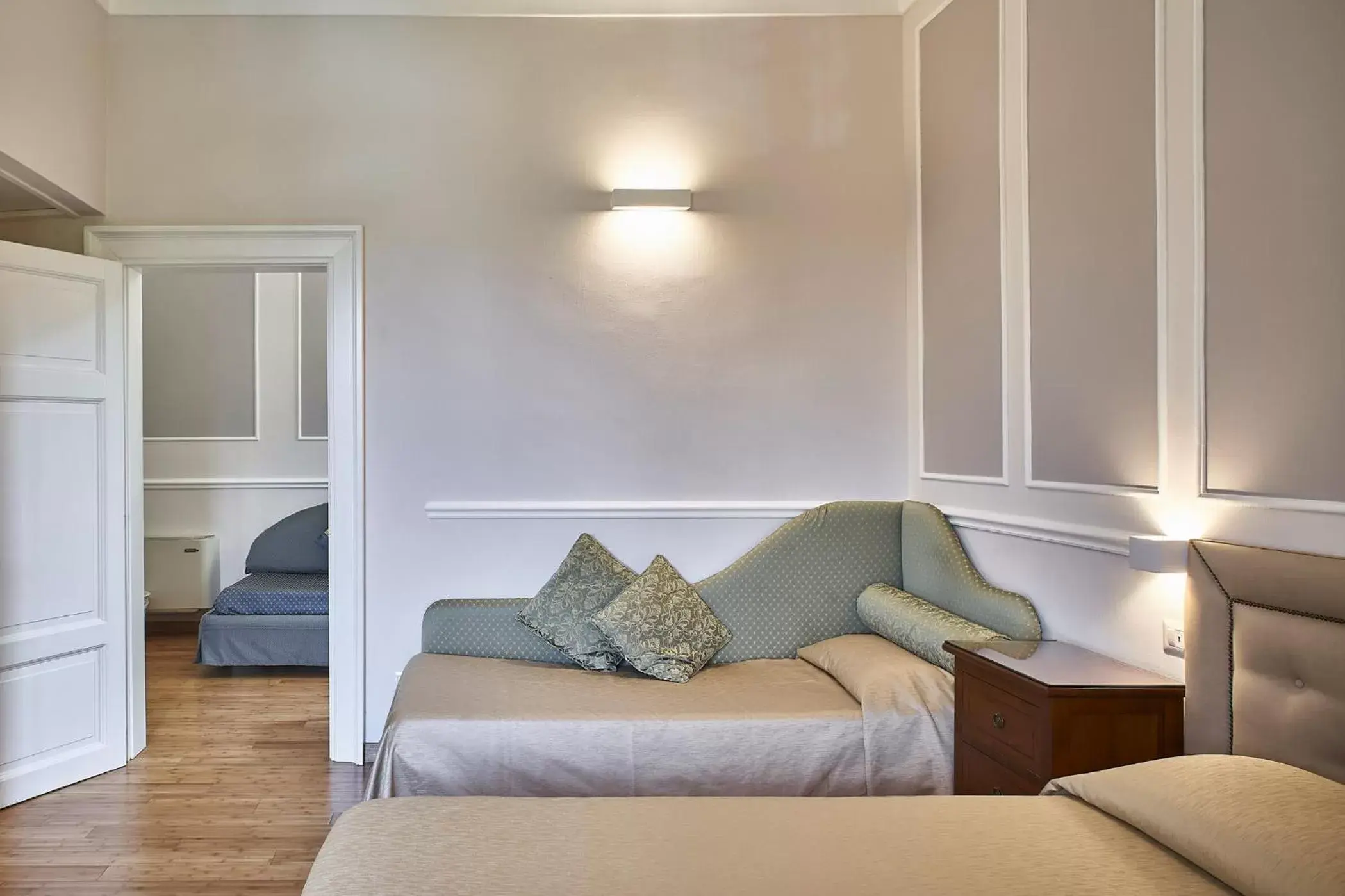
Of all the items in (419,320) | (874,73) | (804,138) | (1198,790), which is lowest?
(1198,790)

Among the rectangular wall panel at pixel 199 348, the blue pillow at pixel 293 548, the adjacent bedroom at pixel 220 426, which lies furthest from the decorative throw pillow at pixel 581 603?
the rectangular wall panel at pixel 199 348

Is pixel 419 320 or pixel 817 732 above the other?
pixel 419 320

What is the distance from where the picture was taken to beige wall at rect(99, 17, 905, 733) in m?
3.75

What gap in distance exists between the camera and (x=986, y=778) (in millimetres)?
2404

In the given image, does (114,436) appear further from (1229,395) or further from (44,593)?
(1229,395)

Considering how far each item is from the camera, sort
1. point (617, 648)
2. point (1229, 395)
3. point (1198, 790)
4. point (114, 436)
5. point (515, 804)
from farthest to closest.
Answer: point (114, 436) → point (617, 648) → point (1229, 395) → point (515, 804) → point (1198, 790)

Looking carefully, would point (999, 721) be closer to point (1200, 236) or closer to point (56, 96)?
point (1200, 236)

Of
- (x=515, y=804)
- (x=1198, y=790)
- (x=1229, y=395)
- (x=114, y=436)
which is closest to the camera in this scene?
(x=1198, y=790)

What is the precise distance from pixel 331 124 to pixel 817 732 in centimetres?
302

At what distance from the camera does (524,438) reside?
3791mm

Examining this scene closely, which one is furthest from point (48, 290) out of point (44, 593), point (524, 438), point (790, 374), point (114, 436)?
point (790, 374)

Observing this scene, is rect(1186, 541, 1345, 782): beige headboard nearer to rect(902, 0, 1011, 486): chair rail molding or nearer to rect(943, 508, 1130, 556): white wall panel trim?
rect(943, 508, 1130, 556): white wall panel trim

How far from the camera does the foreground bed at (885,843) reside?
1.44 metres

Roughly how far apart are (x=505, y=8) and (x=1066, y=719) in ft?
11.0
